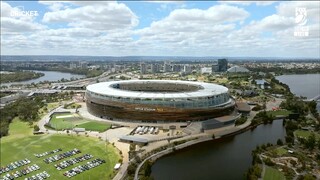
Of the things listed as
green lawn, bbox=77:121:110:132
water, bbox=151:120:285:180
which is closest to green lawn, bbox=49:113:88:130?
green lawn, bbox=77:121:110:132

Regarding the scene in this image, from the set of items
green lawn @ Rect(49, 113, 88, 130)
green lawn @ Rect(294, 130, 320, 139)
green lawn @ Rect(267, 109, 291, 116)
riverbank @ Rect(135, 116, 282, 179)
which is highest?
green lawn @ Rect(267, 109, 291, 116)

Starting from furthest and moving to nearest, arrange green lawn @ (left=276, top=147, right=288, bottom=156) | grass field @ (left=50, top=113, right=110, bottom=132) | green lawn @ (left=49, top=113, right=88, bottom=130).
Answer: green lawn @ (left=49, top=113, right=88, bottom=130), grass field @ (left=50, top=113, right=110, bottom=132), green lawn @ (left=276, top=147, right=288, bottom=156)

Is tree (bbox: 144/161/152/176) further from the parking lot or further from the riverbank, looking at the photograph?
the parking lot

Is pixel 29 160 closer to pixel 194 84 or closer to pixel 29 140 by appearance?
pixel 29 140

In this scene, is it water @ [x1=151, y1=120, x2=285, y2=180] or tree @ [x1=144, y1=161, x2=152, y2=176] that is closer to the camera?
tree @ [x1=144, y1=161, x2=152, y2=176]

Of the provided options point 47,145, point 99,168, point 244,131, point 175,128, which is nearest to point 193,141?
point 175,128

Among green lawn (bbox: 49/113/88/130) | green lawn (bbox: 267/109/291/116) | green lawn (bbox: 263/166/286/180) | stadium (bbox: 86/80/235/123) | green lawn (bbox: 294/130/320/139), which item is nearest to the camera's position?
green lawn (bbox: 263/166/286/180)

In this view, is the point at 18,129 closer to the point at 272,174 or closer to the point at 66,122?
the point at 66,122

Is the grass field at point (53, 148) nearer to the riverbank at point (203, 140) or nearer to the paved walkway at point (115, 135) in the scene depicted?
the paved walkway at point (115, 135)

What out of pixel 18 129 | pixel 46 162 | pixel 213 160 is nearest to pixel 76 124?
pixel 18 129
